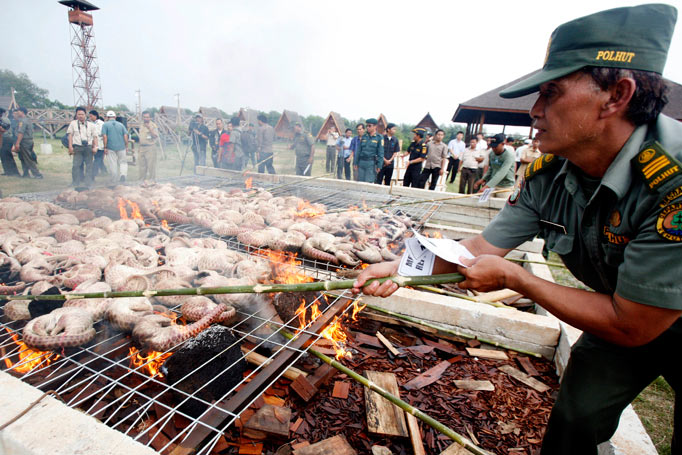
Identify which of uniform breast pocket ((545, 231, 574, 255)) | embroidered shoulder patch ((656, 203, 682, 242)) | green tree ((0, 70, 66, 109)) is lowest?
uniform breast pocket ((545, 231, 574, 255))

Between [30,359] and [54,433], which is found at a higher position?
[54,433]

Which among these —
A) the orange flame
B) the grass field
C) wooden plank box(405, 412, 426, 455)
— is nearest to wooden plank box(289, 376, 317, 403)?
wooden plank box(405, 412, 426, 455)

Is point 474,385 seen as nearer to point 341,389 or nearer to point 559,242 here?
point 341,389

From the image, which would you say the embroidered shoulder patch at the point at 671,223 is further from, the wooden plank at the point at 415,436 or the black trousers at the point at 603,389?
the wooden plank at the point at 415,436

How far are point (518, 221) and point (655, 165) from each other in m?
0.97

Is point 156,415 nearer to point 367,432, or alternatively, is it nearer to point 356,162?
point 367,432

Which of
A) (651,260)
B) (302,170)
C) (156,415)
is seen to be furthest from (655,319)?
(302,170)

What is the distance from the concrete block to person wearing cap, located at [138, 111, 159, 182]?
12.3m

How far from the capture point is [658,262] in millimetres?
1488

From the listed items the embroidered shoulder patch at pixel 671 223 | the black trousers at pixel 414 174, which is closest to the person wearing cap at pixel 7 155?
the black trousers at pixel 414 174

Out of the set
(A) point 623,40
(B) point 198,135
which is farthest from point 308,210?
(B) point 198,135

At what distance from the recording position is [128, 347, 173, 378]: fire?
273 centimetres

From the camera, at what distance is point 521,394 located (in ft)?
10.5

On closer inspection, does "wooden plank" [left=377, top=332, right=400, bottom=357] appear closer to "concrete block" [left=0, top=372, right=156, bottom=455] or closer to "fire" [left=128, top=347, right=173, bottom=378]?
"fire" [left=128, top=347, right=173, bottom=378]
